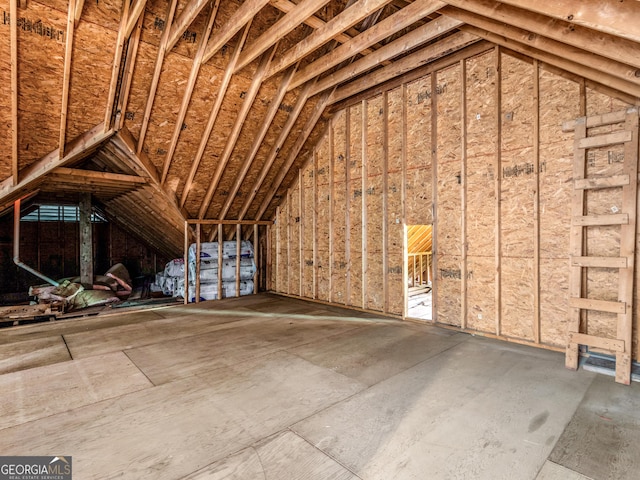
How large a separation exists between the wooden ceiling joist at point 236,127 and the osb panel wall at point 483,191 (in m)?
1.90

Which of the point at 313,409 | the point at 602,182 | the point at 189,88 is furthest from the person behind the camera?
the point at 189,88

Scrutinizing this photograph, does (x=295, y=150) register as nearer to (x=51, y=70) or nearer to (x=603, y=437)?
(x=51, y=70)

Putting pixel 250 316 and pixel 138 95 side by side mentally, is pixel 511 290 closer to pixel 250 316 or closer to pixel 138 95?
pixel 250 316

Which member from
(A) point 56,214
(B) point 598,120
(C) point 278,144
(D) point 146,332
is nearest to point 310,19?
(C) point 278,144

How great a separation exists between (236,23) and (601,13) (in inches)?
136

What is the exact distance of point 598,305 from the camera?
3.19 meters

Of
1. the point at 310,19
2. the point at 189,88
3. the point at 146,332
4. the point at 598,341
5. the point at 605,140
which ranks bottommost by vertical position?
the point at 146,332

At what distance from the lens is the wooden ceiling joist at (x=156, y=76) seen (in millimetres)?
3938

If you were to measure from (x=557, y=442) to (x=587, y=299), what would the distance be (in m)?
1.81

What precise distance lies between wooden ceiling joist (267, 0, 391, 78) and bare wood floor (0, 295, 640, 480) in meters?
3.82

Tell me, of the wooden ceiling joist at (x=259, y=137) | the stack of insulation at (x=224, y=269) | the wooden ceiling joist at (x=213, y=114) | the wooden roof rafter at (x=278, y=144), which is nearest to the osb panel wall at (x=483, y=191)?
the wooden roof rafter at (x=278, y=144)

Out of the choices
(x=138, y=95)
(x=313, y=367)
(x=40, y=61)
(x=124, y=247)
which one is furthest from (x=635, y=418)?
(x=124, y=247)

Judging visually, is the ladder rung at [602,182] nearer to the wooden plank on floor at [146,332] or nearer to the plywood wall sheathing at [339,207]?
the plywood wall sheathing at [339,207]

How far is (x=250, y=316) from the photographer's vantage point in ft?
18.7
